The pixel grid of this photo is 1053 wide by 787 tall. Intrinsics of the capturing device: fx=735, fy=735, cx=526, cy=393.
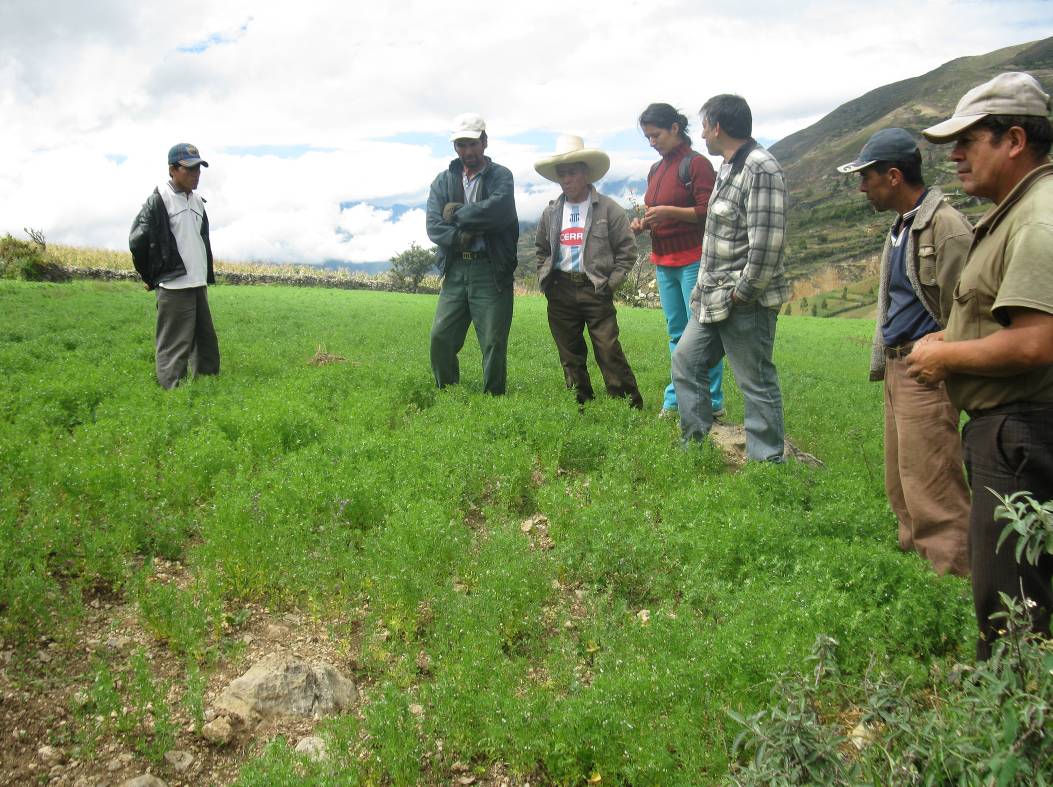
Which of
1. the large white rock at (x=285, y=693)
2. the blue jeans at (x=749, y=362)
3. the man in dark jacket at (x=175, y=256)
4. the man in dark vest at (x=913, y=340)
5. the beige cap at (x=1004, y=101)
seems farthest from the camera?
the man in dark jacket at (x=175, y=256)

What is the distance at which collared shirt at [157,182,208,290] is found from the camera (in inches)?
322

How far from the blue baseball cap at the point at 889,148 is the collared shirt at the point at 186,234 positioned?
701 centimetres

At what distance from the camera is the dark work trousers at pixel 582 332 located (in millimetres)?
7680

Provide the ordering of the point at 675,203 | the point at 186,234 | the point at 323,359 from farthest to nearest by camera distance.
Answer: the point at 323,359
the point at 186,234
the point at 675,203

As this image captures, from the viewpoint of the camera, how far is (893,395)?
4.44 m

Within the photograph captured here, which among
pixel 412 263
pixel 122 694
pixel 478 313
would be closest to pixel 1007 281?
pixel 122 694

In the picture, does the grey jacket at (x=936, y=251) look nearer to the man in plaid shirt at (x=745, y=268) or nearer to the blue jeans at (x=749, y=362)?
the man in plaid shirt at (x=745, y=268)

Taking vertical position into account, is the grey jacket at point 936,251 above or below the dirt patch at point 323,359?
above

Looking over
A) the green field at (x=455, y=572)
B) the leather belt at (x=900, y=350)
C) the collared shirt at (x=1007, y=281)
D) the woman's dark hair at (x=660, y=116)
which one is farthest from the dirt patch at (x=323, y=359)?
the collared shirt at (x=1007, y=281)

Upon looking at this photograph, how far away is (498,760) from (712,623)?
4.27ft

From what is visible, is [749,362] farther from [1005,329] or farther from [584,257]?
[1005,329]

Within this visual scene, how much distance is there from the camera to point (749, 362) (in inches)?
229

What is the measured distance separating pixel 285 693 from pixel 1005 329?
343 cm

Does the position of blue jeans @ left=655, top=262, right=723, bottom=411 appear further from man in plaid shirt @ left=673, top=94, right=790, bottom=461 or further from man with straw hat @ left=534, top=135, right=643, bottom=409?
man in plaid shirt @ left=673, top=94, right=790, bottom=461
